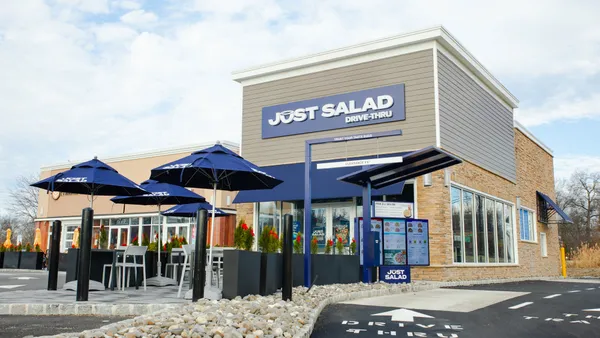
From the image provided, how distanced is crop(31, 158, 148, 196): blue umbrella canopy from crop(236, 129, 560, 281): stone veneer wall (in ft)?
27.9

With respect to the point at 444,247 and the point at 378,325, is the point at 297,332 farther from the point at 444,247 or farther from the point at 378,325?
the point at 444,247

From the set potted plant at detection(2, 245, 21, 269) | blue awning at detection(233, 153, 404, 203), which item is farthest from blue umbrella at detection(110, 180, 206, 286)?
potted plant at detection(2, 245, 21, 269)

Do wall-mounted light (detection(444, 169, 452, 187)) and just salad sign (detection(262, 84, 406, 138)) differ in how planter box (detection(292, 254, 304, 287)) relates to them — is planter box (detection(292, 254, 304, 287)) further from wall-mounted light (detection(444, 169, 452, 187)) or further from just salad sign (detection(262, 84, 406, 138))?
just salad sign (detection(262, 84, 406, 138))

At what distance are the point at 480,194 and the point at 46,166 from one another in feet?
87.5

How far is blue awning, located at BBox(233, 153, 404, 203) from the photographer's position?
1597 centimetres

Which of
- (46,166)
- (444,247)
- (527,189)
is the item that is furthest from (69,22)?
(46,166)

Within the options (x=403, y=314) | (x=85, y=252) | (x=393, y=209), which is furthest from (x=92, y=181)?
(x=393, y=209)

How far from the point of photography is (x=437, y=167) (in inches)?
529

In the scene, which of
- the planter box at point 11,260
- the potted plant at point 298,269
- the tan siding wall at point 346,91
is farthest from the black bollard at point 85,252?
the planter box at point 11,260

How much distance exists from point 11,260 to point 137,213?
6421 millimetres

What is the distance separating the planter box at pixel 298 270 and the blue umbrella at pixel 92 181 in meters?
3.38

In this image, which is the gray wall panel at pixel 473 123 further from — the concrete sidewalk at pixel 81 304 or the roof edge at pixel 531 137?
the concrete sidewalk at pixel 81 304

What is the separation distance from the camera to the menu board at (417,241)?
14438 mm

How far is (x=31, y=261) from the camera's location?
24.2m
